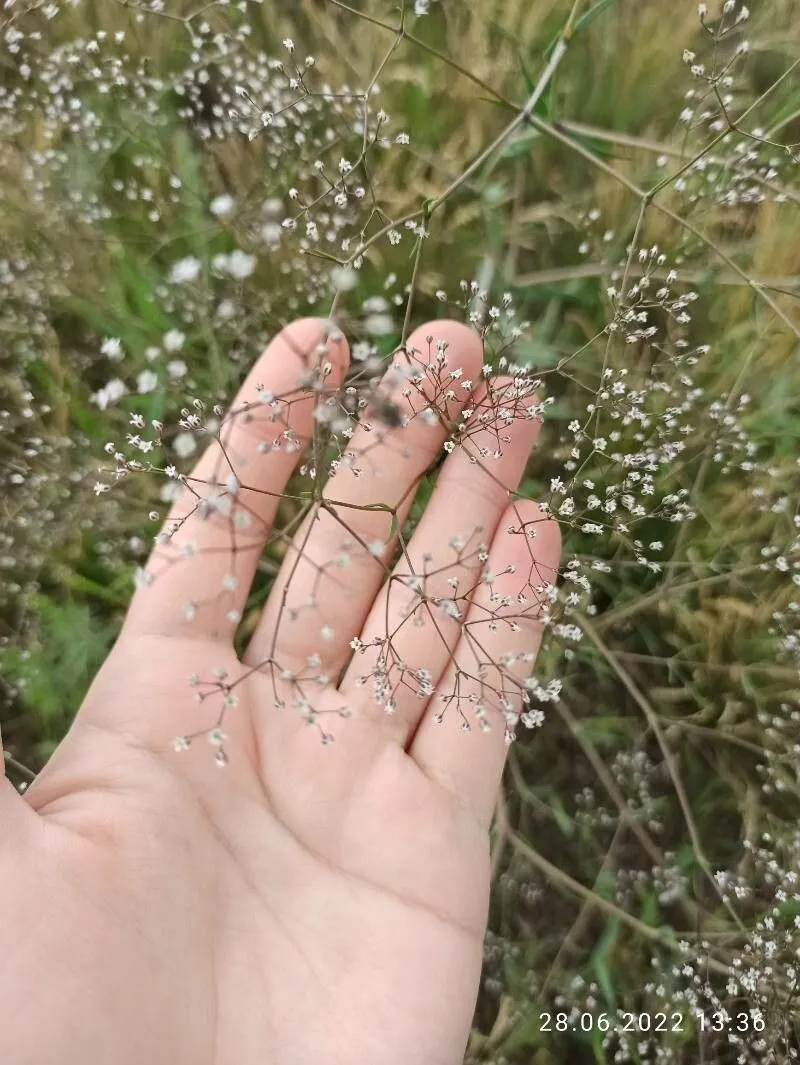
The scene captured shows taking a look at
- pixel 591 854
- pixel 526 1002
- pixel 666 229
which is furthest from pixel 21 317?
pixel 526 1002

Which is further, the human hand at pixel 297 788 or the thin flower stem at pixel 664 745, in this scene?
the thin flower stem at pixel 664 745

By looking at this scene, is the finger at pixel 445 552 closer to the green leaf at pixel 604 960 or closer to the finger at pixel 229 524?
the finger at pixel 229 524

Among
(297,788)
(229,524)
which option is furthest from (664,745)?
(229,524)

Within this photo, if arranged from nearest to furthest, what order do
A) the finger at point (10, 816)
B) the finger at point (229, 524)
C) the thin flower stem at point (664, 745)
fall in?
the finger at point (10, 816) < the finger at point (229, 524) < the thin flower stem at point (664, 745)

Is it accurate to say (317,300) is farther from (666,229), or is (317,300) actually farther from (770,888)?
(770,888)
